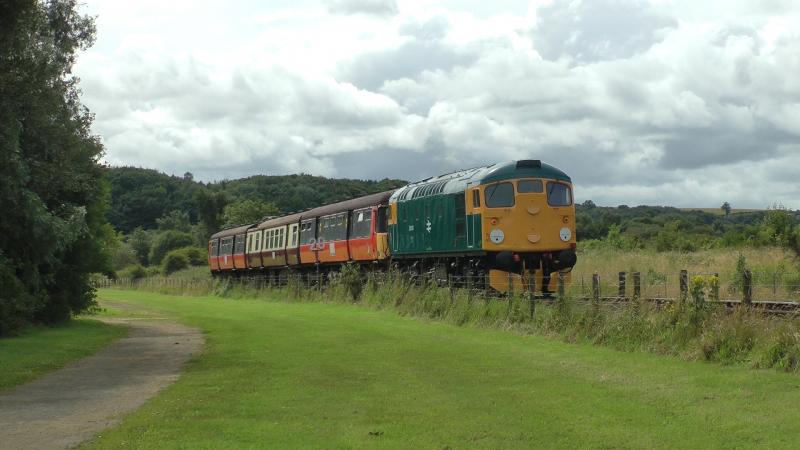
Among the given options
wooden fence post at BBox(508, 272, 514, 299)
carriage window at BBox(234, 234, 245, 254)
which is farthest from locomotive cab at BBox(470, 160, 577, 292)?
carriage window at BBox(234, 234, 245, 254)

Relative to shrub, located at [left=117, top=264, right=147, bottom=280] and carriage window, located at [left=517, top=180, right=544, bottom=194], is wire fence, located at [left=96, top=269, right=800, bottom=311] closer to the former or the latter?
carriage window, located at [left=517, top=180, right=544, bottom=194]

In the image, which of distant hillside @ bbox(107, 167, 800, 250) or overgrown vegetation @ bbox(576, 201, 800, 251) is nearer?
overgrown vegetation @ bbox(576, 201, 800, 251)

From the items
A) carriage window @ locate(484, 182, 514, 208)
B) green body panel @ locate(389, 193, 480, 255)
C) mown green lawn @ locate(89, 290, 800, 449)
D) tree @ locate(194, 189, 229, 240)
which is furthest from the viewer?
tree @ locate(194, 189, 229, 240)

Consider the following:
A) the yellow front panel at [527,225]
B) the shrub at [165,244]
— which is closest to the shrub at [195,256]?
the shrub at [165,244]

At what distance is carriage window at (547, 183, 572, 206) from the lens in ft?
87.7

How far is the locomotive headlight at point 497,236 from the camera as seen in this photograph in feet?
84.8

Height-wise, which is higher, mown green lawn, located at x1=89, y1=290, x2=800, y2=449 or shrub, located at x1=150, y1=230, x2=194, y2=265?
shrub, located at x1=150, y1=230, x2=194, y2=265

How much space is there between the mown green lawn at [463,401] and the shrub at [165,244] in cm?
10547

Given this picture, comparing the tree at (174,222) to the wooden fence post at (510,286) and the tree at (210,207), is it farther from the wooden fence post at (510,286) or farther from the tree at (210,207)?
the wooden fence post at (510,286)

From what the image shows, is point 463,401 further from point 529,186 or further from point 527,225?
point 529,186

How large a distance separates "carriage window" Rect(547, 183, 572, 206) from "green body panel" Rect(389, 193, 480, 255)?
2.17 meters

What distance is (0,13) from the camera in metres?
18.4

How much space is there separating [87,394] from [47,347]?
771cm

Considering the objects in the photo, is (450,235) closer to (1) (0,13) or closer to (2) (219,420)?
(1) (0,13)
